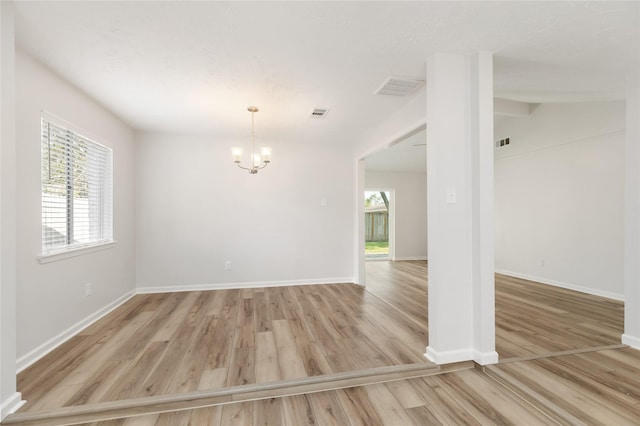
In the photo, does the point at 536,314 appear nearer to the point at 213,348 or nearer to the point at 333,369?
the point at 333,369

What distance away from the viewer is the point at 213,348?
2666 millimetres

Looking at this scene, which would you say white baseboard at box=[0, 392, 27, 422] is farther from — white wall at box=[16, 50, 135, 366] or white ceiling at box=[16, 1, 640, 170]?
white ceiling at box=[16, 1, 640, 170]

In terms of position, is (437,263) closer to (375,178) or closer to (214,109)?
(214,109)

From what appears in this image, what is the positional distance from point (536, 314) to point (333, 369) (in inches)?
111

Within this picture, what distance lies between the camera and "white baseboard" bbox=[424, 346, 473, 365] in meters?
2.35

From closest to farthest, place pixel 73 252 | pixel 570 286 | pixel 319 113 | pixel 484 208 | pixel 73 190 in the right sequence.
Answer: pixel 484 208
pixel 73 252
pixel 73 190
pixel 319 113
pixel 570 286

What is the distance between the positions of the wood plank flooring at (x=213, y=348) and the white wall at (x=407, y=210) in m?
4.36

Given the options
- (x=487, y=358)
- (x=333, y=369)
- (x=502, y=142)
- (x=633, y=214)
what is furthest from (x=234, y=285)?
(x=502, y=142)

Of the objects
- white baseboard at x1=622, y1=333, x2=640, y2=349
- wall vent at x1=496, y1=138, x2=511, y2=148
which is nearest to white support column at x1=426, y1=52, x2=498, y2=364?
white baseboard at x1=622, y1=333, x2=640, y2=349

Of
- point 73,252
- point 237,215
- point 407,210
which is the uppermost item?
point 407,210

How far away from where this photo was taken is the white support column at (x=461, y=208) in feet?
7.75

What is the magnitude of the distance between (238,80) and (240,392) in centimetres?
268

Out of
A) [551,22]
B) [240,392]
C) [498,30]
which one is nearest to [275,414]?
[240,392]

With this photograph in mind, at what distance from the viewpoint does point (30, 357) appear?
235cm
